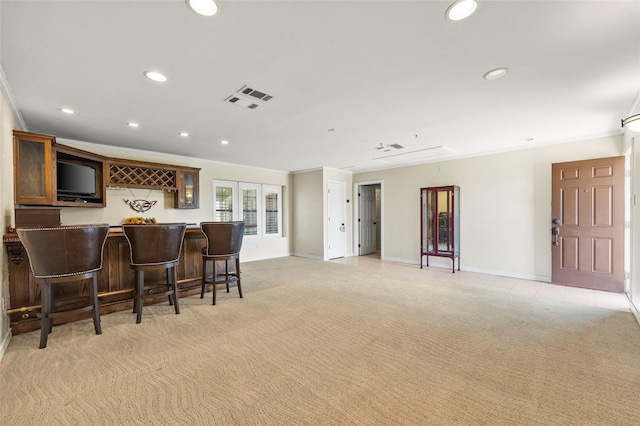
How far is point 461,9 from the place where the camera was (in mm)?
1633

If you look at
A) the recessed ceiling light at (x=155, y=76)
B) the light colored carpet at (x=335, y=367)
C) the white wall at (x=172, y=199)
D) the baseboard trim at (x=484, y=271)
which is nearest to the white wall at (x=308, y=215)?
the white wall at (x=172, y=199)

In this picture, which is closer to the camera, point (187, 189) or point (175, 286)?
point (175, 286)

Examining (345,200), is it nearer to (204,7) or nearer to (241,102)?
(241,102)

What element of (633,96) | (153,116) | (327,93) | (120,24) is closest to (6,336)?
(153,116)

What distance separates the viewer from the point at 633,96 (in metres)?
2.85

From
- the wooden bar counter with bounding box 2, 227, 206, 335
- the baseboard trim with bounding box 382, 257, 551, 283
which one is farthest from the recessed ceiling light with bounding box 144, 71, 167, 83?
the baseboard trim with bounding box 382, 257, 551, 283

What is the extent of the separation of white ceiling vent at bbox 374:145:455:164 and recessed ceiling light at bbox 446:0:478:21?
11.4 feet

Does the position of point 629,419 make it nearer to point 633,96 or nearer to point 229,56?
point 633,96

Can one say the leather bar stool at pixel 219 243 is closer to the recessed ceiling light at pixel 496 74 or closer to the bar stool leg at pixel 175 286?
the bar stool leg at pixel 175 286

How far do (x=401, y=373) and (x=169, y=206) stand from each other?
17.5ft

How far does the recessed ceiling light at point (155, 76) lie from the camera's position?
94.3 inches

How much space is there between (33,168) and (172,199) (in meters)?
2.37

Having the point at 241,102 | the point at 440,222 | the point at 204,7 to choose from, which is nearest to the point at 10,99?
the point at 241,102

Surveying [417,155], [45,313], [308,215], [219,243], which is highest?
[417,155]
